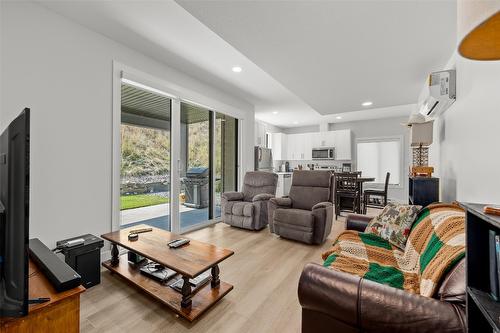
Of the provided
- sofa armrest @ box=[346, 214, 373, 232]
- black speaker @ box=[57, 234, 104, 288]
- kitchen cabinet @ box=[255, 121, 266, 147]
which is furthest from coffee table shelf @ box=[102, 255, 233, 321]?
kitchen cabinet @ box=[255, 121, 266, 147]

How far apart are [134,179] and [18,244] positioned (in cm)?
249

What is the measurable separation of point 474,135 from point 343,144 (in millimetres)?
5224

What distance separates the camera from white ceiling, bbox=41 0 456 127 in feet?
5.64

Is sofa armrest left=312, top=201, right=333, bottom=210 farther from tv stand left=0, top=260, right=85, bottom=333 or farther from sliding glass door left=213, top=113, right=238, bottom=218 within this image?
tv stand left=0, top=260, right=85, bottom=333

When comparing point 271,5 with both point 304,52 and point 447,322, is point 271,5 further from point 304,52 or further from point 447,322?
point 447,322

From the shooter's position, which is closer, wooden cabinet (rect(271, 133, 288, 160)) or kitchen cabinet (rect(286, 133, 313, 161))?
kitchen cabinet (rect(286, 133, 313, 161))

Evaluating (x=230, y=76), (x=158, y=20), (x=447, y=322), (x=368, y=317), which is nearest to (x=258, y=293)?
(x=368, y=317)

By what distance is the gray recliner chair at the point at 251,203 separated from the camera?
375 centimetres

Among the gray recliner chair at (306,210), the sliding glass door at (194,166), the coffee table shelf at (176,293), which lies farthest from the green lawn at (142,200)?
the gray recliner chair at (306,210)

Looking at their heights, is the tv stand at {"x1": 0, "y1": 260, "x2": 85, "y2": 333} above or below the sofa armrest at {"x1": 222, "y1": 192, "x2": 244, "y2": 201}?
below

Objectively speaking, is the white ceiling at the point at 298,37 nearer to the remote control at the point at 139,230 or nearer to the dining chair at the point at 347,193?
the dining chair at the point at 347,193

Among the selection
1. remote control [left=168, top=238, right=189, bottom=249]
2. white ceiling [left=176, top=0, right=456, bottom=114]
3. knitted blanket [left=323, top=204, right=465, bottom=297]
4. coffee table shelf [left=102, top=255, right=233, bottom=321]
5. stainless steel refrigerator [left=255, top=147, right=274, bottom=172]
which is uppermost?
white ceiling [left=176, top=0, right=456, bottom=114]

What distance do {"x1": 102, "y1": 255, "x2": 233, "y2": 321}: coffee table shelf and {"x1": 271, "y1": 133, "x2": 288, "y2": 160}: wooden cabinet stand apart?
5.94m

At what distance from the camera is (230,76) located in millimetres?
3643
